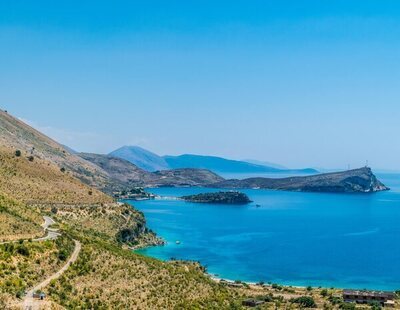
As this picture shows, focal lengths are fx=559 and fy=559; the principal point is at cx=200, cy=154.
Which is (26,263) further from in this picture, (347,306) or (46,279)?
(347,306)

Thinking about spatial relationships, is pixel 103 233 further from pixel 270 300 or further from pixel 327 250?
pixel 327 250

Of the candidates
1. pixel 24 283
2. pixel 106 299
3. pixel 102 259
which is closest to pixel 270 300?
Result: pixel 102 259

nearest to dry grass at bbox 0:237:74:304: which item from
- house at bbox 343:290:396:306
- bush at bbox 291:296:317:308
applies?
bush at bbox 291:296:317:308

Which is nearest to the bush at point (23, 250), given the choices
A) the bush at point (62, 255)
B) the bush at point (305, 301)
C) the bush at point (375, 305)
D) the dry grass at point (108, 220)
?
the bush at point (62, 255)

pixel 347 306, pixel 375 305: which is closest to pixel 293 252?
pixel 375 305

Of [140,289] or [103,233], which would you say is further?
[103,233]

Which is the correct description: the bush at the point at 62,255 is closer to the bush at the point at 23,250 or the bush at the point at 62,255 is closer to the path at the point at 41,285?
the path at the point at 41,285
